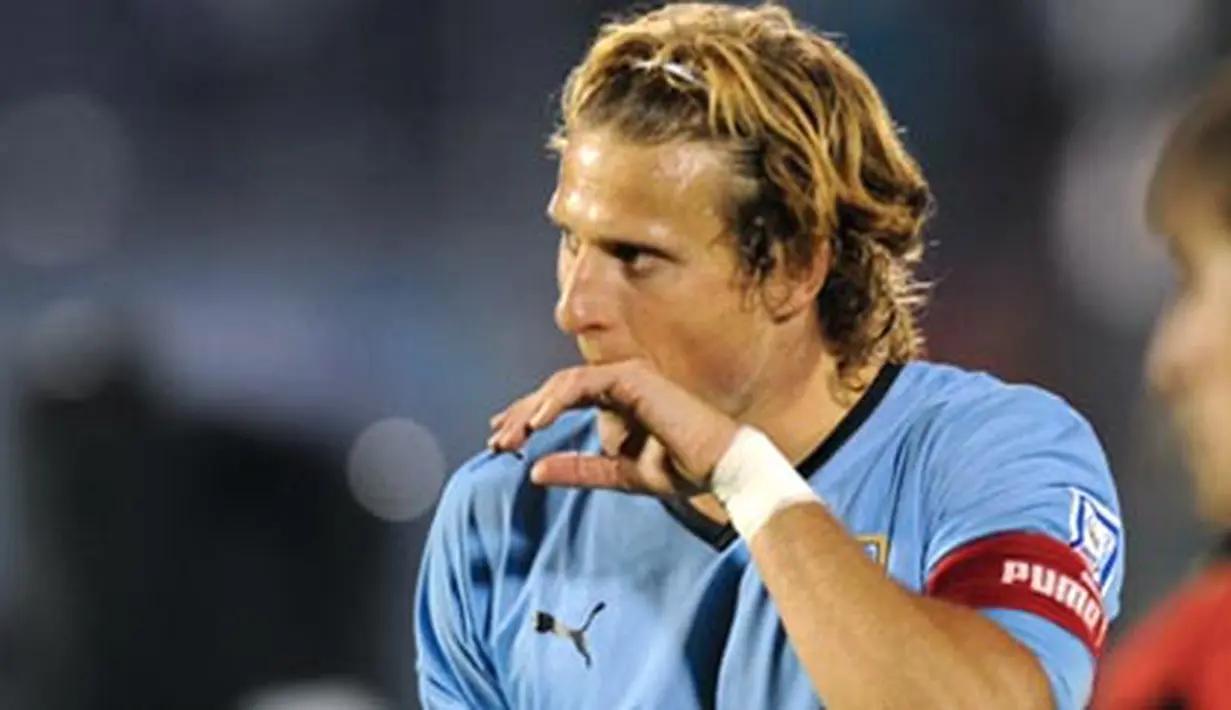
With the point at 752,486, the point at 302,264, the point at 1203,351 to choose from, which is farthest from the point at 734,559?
the point at 302,264

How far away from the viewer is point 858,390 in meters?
1.27

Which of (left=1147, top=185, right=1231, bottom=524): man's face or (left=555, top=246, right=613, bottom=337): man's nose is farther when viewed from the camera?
(left=555, top=246, right=613, bottom=337): man's nose

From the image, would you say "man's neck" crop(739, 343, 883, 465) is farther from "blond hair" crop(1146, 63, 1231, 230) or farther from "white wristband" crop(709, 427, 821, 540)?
"blond hair" crop(1146, 63, 1231, 230)

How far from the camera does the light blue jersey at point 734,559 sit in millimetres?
1102

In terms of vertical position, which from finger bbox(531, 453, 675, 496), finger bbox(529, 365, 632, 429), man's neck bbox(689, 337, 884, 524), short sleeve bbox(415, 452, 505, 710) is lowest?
short sleeve bbox(415, 452, 505, 710)

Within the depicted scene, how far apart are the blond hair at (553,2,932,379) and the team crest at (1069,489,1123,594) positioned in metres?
0.20

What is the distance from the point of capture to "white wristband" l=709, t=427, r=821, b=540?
41.6 inches

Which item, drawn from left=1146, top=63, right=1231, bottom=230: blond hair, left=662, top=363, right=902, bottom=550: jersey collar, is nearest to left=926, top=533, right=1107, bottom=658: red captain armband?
left=662, top=363, right=902, bottom=550: jersey collar

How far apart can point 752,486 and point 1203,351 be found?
314 mm

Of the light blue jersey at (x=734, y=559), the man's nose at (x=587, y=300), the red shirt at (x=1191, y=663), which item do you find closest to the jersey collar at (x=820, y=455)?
the light blue jersey at (x=734, y=559)

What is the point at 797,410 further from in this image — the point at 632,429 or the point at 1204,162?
the point at 1204,162

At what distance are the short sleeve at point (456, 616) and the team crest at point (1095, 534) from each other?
41cm

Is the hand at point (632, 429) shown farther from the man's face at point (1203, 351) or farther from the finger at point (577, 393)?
the man's face at point (1203, 351)

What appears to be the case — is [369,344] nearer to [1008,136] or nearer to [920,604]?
[1008,136]
